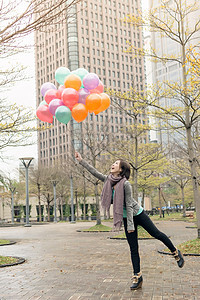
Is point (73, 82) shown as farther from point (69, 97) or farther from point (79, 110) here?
point (79, 110)

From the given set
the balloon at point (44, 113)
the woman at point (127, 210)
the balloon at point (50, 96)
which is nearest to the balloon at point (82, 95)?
the balloon at point (50, 96)

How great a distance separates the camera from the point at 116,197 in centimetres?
577

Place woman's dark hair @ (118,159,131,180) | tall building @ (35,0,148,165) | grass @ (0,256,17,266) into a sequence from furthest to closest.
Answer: tall building @ (35,0,148,165) → grass @ (0,256,17,266) → woman's dark hair @ (118,159,131,180)

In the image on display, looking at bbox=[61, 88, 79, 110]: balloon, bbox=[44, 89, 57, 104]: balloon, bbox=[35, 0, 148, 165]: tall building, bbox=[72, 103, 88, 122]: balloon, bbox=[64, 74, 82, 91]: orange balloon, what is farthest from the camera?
bbox=[35, 0, 148, 165]: tall building

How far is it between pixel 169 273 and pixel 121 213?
235 cm

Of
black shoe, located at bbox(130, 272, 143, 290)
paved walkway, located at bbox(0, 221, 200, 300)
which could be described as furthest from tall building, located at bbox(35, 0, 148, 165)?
black shoe, located at bbox(130, 272, 143, 290)

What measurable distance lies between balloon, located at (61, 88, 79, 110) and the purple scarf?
272cm

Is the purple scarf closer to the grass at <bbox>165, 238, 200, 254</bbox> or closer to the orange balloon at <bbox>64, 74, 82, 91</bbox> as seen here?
the orange balloon at <bbox>64, 74, 82, 91</bbox>

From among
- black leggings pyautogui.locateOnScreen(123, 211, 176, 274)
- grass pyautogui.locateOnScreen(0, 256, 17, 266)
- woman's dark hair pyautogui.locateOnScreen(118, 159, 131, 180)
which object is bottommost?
grass pyautogui.locateOnScreen(0, 256, 17, 266)

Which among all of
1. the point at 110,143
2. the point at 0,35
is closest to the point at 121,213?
the point at 0,35

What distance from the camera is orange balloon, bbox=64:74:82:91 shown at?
8.27 meters

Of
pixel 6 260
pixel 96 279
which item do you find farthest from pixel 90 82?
pixel 6 260

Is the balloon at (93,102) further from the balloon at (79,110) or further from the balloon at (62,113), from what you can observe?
the balloon at (62,113)

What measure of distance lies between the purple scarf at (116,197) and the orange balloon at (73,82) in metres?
3.06
